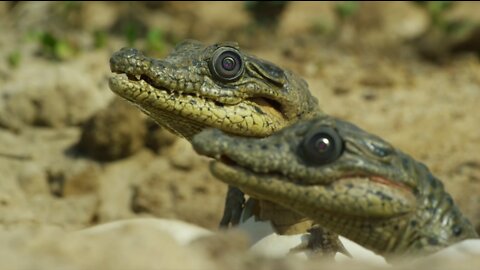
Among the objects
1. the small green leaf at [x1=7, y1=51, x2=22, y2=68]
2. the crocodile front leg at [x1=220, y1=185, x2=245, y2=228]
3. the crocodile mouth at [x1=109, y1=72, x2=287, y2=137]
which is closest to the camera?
the crocodile mouth at [x1=109, y1=72, x2=287, y2=137]

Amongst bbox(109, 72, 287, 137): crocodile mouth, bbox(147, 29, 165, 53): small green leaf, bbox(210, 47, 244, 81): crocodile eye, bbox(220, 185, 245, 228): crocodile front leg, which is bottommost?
bbox(220, 185, 245, 228): crocodile front leg

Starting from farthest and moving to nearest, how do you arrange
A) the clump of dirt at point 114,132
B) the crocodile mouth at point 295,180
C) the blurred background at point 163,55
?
1. the clump of dirt at point 114,132
2. the blurred background at point 163,55
3. the crocodile mouth at point 295,180

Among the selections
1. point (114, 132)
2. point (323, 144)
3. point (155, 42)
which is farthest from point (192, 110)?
point (155, 42)

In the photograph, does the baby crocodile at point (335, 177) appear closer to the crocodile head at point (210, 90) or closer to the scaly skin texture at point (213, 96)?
the scaly skin texture at point (213, 96)

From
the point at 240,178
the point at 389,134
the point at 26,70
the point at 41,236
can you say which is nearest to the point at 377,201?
the point at 240,178

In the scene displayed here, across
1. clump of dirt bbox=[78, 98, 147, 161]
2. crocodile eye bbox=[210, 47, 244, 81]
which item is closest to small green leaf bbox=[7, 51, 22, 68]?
clump of dirt bbox=[78, 98, 147, 161]

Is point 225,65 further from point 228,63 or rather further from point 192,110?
point 192,110

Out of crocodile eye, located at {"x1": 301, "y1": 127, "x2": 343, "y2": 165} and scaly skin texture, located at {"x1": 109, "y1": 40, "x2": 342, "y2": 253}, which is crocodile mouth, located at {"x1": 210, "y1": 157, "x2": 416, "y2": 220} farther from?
scaly skin texture, located at {"x1": 109, "y1": 40, "x2": 342, "y2": 253}

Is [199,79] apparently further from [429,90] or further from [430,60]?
[430,60]

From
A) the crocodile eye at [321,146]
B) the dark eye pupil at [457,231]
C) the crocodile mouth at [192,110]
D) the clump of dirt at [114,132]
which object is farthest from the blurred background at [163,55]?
the crocodile eye at [321,146]
